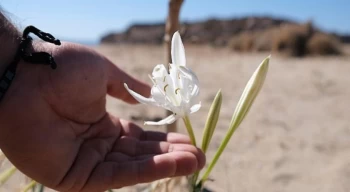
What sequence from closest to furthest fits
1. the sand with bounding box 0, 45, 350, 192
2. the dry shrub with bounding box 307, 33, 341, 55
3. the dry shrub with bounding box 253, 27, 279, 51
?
the sand with bounding box 0, 45, 350, 192, the dry shrub with bounding box 307, 33, 341, 55, the dry shrub with bounding box 253, 27, 279, 51

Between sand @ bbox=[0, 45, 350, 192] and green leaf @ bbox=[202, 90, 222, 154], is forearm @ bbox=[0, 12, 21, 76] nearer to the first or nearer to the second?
green leaf @ bbox=[202, 90, 222, 154]

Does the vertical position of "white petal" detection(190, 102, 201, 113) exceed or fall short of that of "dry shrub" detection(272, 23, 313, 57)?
it exceeds it

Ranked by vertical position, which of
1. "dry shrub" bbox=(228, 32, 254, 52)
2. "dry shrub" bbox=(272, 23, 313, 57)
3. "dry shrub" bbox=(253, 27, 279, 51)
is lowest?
"dry shrub" bbox=(228, 32, 254, 52)

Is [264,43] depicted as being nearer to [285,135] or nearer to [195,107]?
[285,135]

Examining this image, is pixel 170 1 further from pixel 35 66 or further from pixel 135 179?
pixel 135 179

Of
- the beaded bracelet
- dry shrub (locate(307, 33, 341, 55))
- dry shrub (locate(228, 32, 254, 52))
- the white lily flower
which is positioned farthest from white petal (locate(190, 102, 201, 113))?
dry shrub (locate(228, 32, 254, 52))

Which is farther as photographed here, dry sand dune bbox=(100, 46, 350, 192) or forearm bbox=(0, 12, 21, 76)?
dry sand dune bbox=(100, 46, 350, 192)

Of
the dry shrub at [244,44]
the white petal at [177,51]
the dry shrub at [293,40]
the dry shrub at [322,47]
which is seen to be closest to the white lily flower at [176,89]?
the white petal at [177,51]
